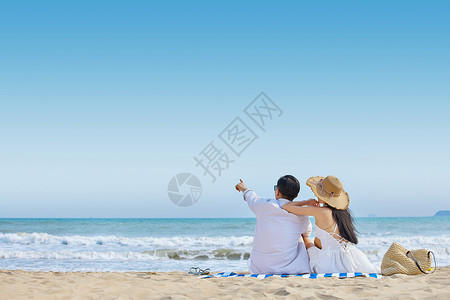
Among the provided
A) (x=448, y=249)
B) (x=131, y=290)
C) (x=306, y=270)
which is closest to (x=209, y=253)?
(x=448, y=249)

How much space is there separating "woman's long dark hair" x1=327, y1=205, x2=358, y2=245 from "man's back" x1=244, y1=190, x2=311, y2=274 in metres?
0.32

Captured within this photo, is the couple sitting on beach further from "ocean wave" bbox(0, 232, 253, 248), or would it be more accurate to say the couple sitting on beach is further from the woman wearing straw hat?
"ocean wave" bbox(0, 232, 253, 248)

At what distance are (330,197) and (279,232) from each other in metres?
0.68

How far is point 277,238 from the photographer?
4.47 meters

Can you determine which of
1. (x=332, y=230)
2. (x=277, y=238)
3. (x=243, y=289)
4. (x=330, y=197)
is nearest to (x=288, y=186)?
(x=330, y=197)

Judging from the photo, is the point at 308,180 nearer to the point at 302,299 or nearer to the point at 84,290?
the point at 302,299

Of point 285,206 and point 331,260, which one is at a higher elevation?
point 285,206

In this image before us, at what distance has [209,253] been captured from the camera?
1227cm

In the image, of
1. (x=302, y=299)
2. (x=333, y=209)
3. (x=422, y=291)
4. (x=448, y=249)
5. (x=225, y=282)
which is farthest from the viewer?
(x=448, y=249)

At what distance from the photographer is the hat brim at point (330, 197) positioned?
4461mm

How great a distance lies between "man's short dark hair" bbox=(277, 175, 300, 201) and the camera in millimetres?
4516

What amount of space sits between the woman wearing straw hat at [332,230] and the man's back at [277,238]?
0.41 ft

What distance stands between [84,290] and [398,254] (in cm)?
356

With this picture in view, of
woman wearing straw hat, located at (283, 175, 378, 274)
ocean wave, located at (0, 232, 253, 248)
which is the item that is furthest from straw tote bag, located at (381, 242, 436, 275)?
ocean wave, located at (0, 232, 253, 248)
